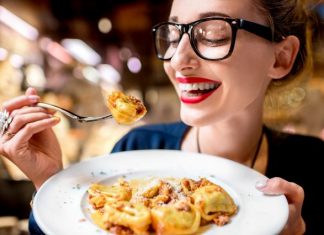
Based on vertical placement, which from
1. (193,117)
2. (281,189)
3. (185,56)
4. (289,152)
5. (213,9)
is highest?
(213,9)

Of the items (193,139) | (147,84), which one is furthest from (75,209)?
(147,84)

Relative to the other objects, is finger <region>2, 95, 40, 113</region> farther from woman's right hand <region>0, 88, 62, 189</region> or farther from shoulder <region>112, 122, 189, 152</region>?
shoulder <region>112, 122, 189, 152</region>

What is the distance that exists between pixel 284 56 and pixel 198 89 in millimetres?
402

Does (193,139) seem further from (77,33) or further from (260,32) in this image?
(77,33)

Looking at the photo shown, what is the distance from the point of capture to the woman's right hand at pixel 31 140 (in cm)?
124

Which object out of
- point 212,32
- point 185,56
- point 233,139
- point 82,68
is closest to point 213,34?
point 212,32

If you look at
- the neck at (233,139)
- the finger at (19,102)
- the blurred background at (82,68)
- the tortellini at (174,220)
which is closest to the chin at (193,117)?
the neck at (233,139)

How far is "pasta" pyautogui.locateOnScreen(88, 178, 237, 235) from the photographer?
3.37 ft

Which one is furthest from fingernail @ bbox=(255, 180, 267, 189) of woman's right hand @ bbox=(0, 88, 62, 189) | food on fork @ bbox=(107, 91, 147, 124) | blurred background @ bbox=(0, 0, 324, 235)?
blurred background @ bbox=(0, 0, 324, 235)

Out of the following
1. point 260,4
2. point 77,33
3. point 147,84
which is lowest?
point 147,84

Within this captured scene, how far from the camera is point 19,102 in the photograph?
131cm

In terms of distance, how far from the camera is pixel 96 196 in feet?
3.87

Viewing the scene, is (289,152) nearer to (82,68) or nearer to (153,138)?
(153,138)

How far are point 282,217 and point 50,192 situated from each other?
67cm
